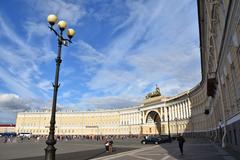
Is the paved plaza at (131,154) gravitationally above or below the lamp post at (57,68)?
below

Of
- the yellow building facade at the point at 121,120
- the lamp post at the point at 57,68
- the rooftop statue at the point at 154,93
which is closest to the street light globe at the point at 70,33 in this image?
the lamp post at the point at 57,68

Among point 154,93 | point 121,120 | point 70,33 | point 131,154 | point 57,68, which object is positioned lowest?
point 131,154

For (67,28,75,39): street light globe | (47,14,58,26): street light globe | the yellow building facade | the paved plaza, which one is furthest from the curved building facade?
(47,14,58,26): street light globe

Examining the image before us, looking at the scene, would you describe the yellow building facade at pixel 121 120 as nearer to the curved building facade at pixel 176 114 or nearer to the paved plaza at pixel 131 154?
the curved building facade at pixel 176 114

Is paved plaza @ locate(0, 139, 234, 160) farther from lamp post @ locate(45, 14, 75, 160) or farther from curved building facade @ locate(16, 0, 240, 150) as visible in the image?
lamp post @ locate(45, 14, 75, 160)

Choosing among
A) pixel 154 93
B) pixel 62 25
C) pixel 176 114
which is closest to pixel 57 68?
pixel 62 25

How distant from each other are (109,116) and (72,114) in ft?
88.4

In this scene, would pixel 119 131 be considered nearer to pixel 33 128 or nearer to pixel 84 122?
pixel 84 122

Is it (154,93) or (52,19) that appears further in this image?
(154,93)

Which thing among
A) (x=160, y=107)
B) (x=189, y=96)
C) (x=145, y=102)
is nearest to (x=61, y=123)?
(x=145, y=102)

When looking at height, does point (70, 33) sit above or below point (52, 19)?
below

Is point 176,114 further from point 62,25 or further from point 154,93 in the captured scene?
point 62,25

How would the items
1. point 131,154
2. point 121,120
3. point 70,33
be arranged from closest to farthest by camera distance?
point 70,33, point 131,154, point 121,120

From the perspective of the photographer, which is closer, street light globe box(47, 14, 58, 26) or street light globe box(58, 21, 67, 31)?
street light globe box(47, 14, 58, 26)
